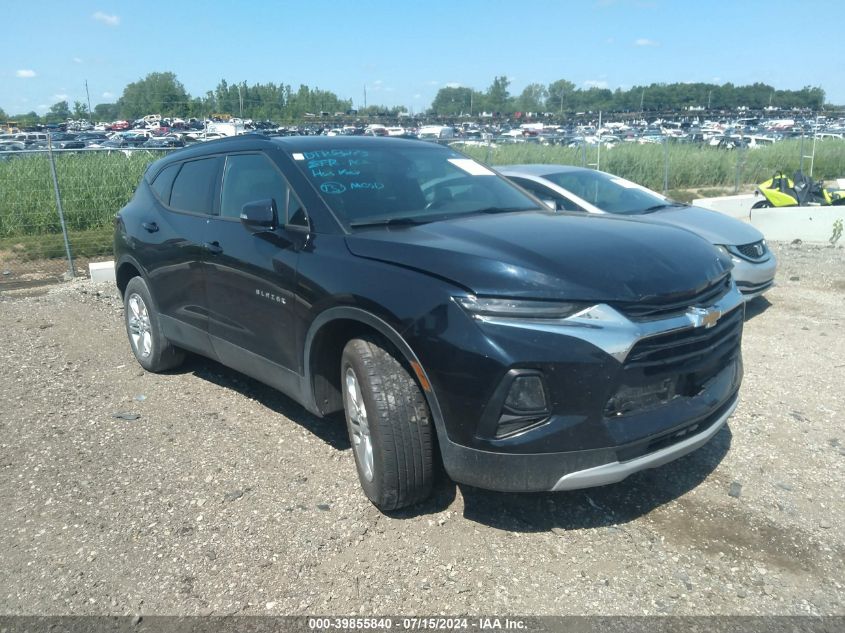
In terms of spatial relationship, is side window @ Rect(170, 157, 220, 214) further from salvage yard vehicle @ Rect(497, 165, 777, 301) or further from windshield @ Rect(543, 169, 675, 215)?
windshield @ Rect(543, 169, 675, 215)

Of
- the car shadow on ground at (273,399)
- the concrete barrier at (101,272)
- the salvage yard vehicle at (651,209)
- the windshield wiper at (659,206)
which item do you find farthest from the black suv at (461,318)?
the concrete barrier at (101,272)

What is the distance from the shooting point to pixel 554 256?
3145mm

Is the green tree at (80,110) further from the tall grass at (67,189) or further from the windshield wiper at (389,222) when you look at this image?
the windshield wiper at (389,222)

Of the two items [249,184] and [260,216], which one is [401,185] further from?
[249,184]

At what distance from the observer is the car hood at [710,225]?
7.21 metres

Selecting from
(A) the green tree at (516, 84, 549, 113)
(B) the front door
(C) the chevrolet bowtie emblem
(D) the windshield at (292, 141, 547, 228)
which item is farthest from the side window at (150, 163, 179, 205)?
(A) the green tree at (516, 84, 549, 113)

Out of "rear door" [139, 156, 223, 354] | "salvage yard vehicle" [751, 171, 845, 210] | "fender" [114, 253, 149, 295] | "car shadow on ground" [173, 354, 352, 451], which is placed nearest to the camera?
"car shadow on ground" [173, 354, 352, 451]

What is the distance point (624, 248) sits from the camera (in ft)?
10.8

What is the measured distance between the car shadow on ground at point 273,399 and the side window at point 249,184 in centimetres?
141

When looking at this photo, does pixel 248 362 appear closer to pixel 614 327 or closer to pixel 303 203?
A: pixel 303 203

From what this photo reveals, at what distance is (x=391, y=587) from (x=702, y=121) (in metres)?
51.6

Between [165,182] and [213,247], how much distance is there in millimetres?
1329

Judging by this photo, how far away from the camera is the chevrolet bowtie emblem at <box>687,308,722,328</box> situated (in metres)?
3.12

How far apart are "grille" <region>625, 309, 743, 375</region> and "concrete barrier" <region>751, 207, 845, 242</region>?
370 inches
